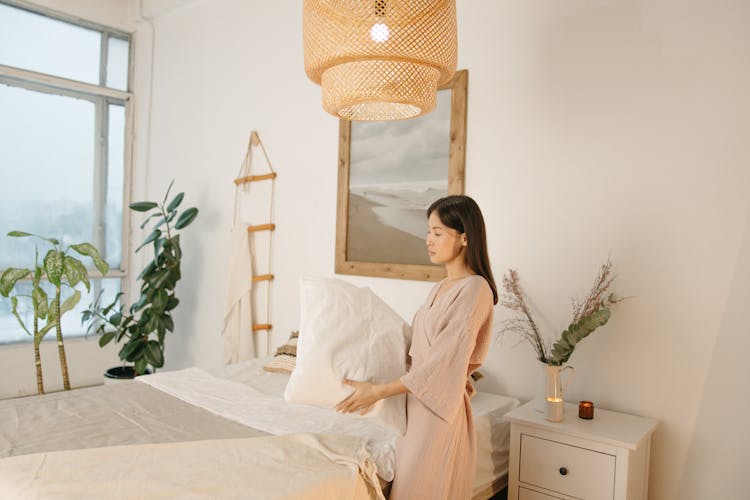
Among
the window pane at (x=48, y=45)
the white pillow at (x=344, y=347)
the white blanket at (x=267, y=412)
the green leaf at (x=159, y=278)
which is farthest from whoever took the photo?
the window pane at (x=48, y=45)

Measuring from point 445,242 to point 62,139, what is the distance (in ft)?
12.7

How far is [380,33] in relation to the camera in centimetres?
170

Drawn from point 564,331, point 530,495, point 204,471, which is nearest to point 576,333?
point 564,331

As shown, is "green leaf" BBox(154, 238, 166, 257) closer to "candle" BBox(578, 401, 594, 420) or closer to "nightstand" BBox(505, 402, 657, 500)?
"nightstand" BBox(505, 402, 657, 500)

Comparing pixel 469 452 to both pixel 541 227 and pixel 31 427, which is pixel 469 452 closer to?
pixel 541 227

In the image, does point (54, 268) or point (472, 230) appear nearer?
point (472, 230)

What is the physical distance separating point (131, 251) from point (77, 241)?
16.4 inches

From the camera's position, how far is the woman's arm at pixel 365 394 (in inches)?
65.1

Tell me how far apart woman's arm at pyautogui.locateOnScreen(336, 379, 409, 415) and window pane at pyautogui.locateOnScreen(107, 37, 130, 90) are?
164 inches

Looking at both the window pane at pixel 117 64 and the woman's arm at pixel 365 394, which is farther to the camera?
the window pane at pixel 117 64

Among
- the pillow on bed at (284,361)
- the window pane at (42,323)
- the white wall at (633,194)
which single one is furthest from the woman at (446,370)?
the window pane at (42,323)

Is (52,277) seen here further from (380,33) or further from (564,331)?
(564,331)

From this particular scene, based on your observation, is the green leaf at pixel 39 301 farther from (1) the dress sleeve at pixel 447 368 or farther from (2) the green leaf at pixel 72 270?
(1) the dress sleeve at pixel 447 368

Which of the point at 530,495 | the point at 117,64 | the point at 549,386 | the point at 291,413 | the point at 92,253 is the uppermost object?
the point at 117,64
